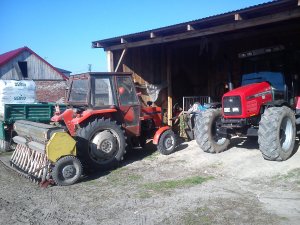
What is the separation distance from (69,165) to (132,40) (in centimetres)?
532

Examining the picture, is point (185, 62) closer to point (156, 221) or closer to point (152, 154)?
point (152, 154)

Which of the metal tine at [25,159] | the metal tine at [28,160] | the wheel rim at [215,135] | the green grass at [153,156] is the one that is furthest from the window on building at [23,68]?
the wheel rim at [215,135]

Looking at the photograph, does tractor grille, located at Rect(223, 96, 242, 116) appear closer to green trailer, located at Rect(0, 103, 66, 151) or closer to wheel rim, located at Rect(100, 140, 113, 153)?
wheel rim, located at Rect(100, 140, 113, 153)

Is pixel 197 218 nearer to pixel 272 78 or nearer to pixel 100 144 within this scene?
pixel 100 144

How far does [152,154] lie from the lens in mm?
9016

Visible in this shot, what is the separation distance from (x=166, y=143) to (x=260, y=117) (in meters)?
2.48

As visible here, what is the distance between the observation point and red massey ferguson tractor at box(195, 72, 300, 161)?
685cm

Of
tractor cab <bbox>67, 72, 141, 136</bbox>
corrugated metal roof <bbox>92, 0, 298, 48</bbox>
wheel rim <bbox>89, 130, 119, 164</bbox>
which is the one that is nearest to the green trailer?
tractor cab <bbox>67, 72, 141, 136</bbox>

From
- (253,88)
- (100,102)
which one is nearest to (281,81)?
(253,88)

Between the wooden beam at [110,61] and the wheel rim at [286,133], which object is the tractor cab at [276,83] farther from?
the wooden beam at [110,61]

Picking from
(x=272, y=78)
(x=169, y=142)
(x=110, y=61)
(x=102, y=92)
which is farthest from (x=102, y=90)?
(x=272, y=78)

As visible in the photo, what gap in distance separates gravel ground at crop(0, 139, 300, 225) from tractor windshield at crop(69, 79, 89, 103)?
73.5 inches

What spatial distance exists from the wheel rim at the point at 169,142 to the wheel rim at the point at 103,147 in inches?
67.1

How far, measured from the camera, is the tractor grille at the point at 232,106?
7.47 m
